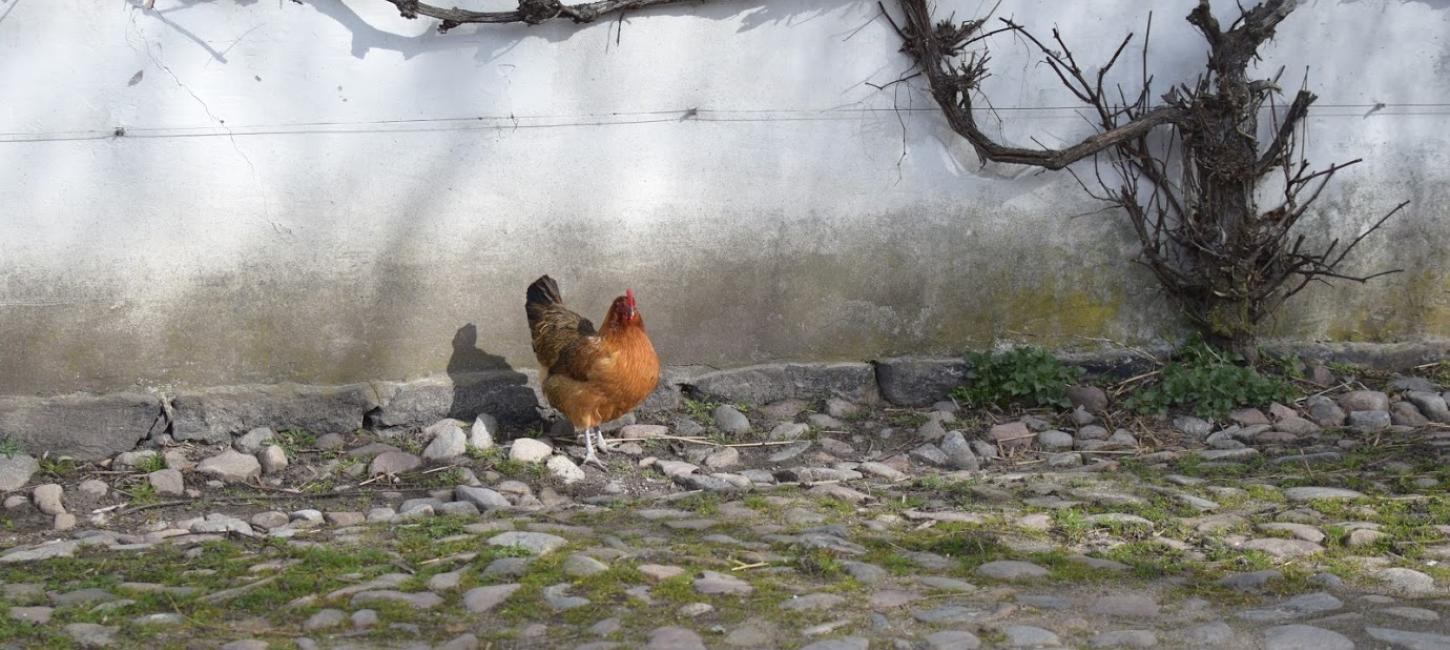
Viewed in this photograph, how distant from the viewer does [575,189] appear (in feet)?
20.2

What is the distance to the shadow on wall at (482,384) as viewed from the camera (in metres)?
6.17

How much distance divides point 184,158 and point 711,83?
237 centimetres

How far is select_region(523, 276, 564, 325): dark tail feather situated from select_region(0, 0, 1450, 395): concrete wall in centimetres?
20

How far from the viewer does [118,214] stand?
568cm

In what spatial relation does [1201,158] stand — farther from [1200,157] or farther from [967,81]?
[967,81]

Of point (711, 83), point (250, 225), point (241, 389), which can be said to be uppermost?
point (711, 83)

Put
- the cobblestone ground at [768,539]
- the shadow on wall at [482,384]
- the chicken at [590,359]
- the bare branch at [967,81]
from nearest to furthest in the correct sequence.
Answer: the cobblestone ground at [768,539], the chicken at [590,359], the shadow on wall at [482,384], the bare branch at [967,81]

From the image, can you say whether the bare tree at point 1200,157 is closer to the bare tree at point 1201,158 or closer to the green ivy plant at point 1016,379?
the bare tree at point 1201,158

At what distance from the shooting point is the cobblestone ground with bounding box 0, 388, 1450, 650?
3.71 metres

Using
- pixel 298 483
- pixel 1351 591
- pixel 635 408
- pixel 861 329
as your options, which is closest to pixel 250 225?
pixel 298 483

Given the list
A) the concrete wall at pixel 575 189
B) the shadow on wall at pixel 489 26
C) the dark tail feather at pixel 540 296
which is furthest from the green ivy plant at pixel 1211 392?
the dark tail feather at pixel 540 296

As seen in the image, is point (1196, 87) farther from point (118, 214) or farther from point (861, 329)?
point (118, 214)

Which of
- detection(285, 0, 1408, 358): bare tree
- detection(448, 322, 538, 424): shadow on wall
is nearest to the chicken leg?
detection(448, 322, 538, 424): shadow on wall

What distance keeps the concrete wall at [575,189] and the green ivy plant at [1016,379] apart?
8.6 inches
